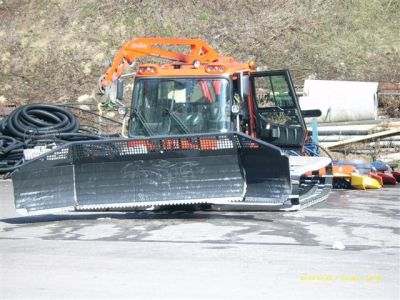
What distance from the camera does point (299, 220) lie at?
450 inches

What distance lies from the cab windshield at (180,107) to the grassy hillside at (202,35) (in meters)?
13.7

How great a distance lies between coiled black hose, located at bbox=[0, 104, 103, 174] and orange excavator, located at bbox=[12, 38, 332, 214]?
228 inches

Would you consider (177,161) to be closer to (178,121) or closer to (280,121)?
(178,121)

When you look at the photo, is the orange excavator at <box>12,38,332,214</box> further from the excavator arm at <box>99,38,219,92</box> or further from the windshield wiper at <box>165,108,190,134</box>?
the excavator arm at <box>99,38,219,92</box>

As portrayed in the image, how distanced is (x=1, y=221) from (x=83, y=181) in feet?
4.89

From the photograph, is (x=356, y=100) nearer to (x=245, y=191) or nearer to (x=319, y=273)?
(x=245, y=191)

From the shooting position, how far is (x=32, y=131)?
18.6 metres

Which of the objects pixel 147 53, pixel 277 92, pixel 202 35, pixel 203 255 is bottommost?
pixel 203 255

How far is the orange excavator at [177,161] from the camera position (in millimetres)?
11148

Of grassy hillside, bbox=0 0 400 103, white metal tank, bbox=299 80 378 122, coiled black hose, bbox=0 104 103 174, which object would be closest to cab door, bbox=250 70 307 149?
coiled black hose, bbox=0 104 103 174

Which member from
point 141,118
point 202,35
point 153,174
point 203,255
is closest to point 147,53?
point 141,118

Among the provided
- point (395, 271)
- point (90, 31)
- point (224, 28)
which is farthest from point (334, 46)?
point (395, 271)

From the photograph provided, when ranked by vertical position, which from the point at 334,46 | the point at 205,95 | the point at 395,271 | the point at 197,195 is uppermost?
the point at 334,46

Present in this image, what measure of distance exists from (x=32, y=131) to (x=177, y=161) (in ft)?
26.3
